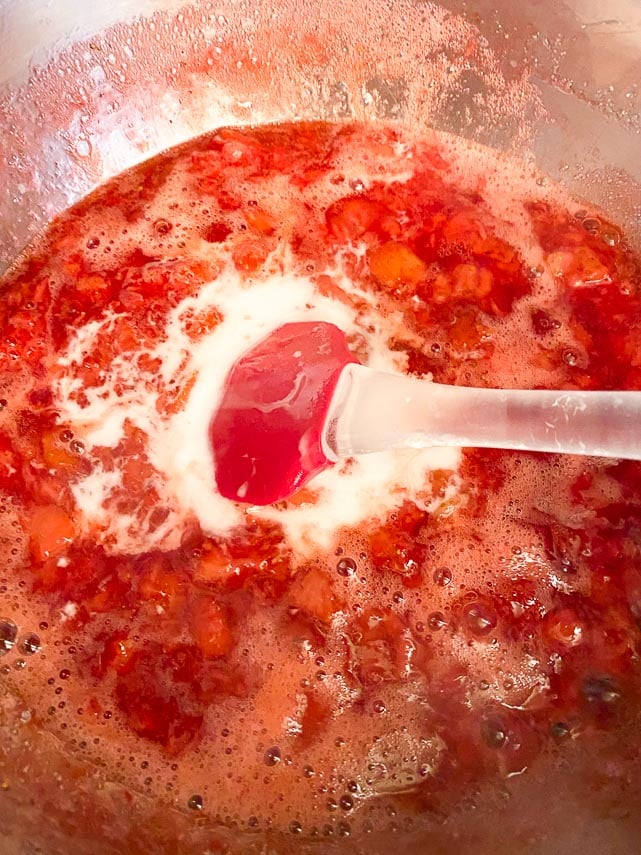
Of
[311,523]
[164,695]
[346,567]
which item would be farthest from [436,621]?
[164,695]

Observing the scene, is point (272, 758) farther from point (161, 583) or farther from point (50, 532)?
point (50, 532)

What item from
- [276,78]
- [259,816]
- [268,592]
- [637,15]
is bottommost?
[259,816]

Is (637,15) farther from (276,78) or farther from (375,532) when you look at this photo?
(375,532)

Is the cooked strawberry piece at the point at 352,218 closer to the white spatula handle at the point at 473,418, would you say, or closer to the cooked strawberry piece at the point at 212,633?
the white spatula handle at the point at 473,418

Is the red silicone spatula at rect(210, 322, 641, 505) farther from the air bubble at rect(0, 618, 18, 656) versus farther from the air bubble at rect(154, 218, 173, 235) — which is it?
the air bubble at rect(0, 618, 18, 656)

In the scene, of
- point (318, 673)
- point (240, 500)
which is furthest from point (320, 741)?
point (240, 500)

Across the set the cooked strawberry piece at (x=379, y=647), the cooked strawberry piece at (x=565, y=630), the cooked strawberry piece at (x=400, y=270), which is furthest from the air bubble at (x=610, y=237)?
the cooked strawberry piece at (x=379, y=647)

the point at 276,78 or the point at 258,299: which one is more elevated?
the point at 276,78

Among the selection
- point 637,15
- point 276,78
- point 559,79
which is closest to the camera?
point 637,15
